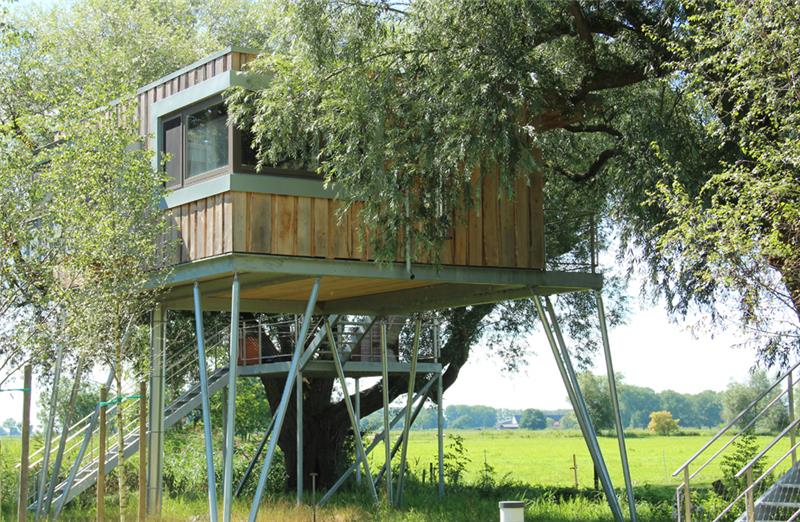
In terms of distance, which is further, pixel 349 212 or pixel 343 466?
pixel 343 466

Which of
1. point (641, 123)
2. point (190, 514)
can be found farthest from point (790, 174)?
point (190, 514)

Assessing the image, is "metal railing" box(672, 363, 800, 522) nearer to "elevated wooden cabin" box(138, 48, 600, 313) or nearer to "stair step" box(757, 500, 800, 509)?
"stair step" box(757, 500, 800, 509)

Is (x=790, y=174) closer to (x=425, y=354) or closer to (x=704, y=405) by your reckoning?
(x=425, y=354)

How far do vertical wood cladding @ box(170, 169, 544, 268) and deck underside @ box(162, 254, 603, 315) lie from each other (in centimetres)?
16

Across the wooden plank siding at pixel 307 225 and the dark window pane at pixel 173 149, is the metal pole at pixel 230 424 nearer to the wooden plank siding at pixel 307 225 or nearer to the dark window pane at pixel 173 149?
the wooden plank siding at pixel 307 225

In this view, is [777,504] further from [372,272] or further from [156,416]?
[156,416]

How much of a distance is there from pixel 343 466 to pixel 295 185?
13.7 m

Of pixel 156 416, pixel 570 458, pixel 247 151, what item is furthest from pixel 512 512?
pixel 570 458

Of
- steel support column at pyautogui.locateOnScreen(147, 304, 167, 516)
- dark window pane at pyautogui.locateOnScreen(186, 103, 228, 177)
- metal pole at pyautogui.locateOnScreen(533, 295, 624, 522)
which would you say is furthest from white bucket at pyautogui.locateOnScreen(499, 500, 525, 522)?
steel support column at pyautogui.locateOnScreen(147, 304, 167, 516)

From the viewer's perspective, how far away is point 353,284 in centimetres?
1833

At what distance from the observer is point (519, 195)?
59.9 ft

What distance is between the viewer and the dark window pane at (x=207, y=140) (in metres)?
16.0

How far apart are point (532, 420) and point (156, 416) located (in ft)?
414

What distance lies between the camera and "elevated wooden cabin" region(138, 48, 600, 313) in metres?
15.5
